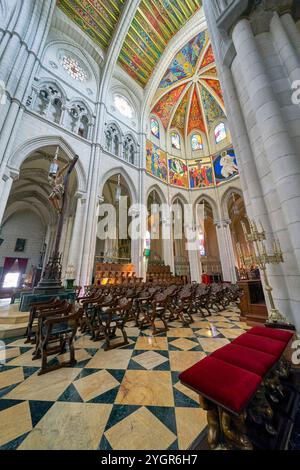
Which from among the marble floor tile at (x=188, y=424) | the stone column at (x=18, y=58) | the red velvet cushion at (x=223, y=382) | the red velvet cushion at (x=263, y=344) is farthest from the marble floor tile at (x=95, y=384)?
the stone column at (x=18, y=58)

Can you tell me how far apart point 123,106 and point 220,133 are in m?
8.65

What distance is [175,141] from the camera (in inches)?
634

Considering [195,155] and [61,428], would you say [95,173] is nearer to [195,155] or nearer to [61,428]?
[61,428]

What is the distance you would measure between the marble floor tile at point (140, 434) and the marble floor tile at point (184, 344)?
1.47 meters

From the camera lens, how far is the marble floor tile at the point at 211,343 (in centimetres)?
264

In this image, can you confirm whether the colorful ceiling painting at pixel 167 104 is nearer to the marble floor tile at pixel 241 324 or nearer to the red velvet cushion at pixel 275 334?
the marble floor tile at pixel 241 324

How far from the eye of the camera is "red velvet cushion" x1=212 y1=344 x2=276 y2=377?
1.28 m

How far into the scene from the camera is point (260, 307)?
366 centimetres

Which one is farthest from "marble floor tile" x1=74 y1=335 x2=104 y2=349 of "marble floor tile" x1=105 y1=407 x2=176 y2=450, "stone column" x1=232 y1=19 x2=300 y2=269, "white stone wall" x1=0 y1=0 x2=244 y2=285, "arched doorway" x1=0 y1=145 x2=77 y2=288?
"arched doorway" x1=0 y1=145 x2=77 y2=288

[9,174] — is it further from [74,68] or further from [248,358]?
[74,68]

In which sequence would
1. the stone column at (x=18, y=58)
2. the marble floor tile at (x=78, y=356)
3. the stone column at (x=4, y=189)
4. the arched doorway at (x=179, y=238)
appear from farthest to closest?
1. the arched doorway at (x=179, y=238)
2. the stone column at (x=18, y=58)
3. the stone column at (x=4, y=189)
4. the marble floor tile at (x=78, y=356)

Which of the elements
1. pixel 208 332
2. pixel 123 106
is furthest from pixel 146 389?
pixel 123 106
